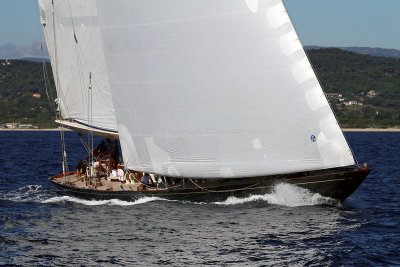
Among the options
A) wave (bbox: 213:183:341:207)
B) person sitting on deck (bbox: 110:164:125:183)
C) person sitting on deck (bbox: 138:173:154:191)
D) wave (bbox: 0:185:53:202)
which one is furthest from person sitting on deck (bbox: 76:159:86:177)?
wave (bbox: 213:183:341:207)

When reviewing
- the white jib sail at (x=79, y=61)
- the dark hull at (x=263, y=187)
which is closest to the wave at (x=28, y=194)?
the white jib sail at (x=79, y=61)

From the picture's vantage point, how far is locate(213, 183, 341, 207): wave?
85.4 feet

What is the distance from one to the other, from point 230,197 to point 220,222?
11.7 ft

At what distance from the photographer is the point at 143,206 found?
27391 mm

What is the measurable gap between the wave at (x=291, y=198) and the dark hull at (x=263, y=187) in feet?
0.65

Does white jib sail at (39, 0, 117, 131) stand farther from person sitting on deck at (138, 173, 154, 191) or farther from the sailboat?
person sitting on deck at (138, 173, 154, 191)

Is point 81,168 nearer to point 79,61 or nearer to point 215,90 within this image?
point 79,61

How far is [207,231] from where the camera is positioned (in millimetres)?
22109

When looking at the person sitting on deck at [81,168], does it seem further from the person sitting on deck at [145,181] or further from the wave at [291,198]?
the wave at [291,198]

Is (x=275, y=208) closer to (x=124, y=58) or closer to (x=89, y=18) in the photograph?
(x=124, y=58)

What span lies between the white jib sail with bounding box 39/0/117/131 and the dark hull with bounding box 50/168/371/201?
556 cm

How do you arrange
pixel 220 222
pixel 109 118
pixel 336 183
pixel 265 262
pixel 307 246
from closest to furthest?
pixel 265 262 → pixel 307 246 → pixel 220 222 → pixel 336 183 → pixel 109 118

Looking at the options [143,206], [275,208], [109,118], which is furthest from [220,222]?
[109,118]

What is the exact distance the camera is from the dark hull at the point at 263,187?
2536cm
